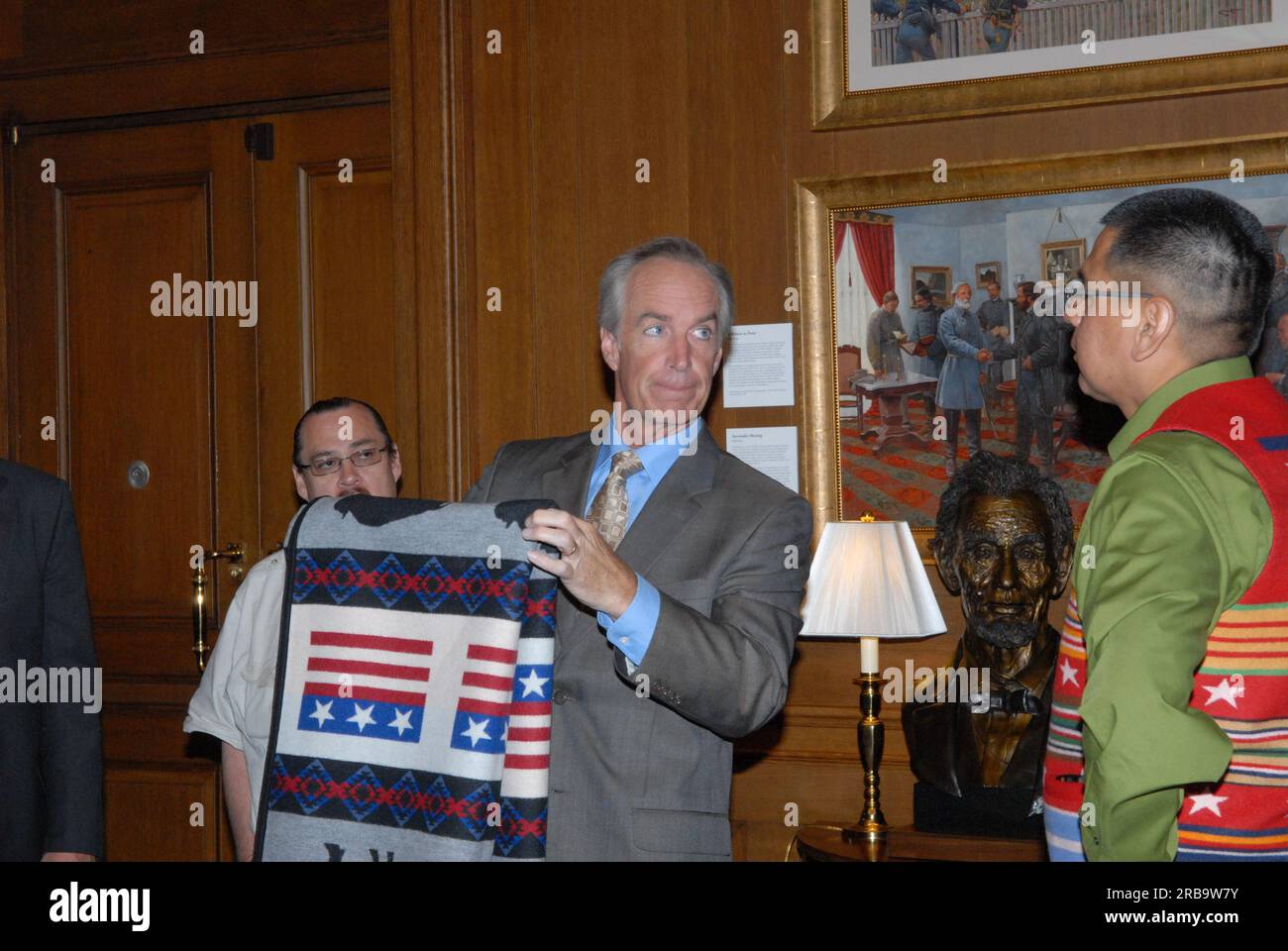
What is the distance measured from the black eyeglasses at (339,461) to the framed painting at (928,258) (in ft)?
4.81

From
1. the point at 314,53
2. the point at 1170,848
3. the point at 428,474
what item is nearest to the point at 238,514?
the point at 428,474

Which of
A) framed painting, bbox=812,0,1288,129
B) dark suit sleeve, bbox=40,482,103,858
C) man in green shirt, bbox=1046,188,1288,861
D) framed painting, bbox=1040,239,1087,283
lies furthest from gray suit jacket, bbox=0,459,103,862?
framed painting, bbox=1040,239,1087,283

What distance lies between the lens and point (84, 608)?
2.80 metres

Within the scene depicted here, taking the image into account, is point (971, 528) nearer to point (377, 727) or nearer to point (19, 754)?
point (377, 727)

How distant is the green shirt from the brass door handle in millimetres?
3528

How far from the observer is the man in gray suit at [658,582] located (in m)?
2.11

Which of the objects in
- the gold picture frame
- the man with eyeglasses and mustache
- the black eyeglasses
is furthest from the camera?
the gold picture frame

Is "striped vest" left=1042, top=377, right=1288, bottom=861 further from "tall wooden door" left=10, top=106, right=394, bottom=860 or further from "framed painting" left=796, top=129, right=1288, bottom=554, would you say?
"tall wooden door" left=10, top=106, right=394, bottom=860

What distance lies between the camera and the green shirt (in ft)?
4.95

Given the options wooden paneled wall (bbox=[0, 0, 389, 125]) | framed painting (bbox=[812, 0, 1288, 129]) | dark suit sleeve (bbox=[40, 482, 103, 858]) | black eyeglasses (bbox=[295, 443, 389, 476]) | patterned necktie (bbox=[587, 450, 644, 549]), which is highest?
wooden paneled wall (bbox=[0, 0, 389, 125])

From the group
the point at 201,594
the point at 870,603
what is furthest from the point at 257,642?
the point at 201,594

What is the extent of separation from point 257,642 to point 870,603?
1.60m

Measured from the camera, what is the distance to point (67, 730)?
2707 mm

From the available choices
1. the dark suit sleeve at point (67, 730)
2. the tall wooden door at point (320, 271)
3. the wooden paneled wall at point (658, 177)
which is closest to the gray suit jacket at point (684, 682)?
the dark suit sleeve at point (67, 730)
